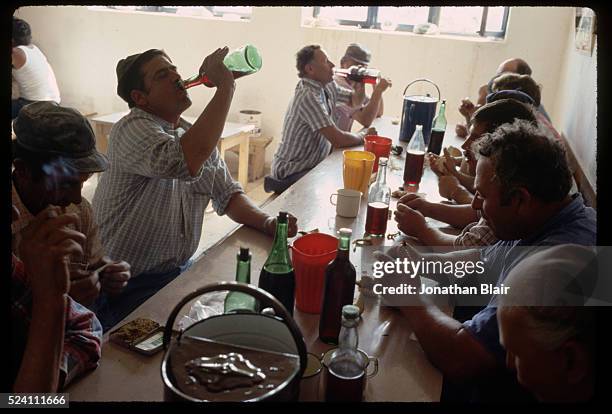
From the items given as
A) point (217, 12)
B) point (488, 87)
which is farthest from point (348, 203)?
point (217, 12)

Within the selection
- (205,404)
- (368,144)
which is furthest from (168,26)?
(205,404)

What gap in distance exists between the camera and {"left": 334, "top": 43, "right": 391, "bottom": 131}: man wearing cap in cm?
355

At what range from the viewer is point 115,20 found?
5.27 metres

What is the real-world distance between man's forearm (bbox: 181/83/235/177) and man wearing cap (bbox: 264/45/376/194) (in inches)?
50.7

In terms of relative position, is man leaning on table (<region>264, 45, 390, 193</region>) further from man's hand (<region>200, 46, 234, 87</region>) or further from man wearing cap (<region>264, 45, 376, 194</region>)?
man's hand (<region>200, 46, 234, 87</region>)

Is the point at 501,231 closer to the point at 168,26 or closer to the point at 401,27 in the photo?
the point at 401,27

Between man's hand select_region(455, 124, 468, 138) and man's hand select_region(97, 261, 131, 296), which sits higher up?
man's hand select_region(455, 124, 468, 138)

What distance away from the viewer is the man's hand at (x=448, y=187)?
2.12 m

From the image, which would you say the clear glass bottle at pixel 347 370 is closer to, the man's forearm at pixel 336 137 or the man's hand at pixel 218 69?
the man's hand at pixel 218 69

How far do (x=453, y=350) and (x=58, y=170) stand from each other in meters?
0.98

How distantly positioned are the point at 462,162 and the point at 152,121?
4.90 feet

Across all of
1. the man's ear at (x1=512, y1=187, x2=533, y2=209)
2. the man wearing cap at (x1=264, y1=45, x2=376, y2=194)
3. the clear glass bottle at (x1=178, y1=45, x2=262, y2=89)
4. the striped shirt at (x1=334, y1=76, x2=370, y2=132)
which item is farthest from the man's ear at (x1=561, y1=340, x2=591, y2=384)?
the striped shirt at (x1=334, y1=76, x2=370, y2=132)

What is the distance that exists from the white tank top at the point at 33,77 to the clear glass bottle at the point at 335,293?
3976mm

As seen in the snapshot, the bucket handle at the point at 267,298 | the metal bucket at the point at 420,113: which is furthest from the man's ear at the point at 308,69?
the bucket handle at the point at 267,298
